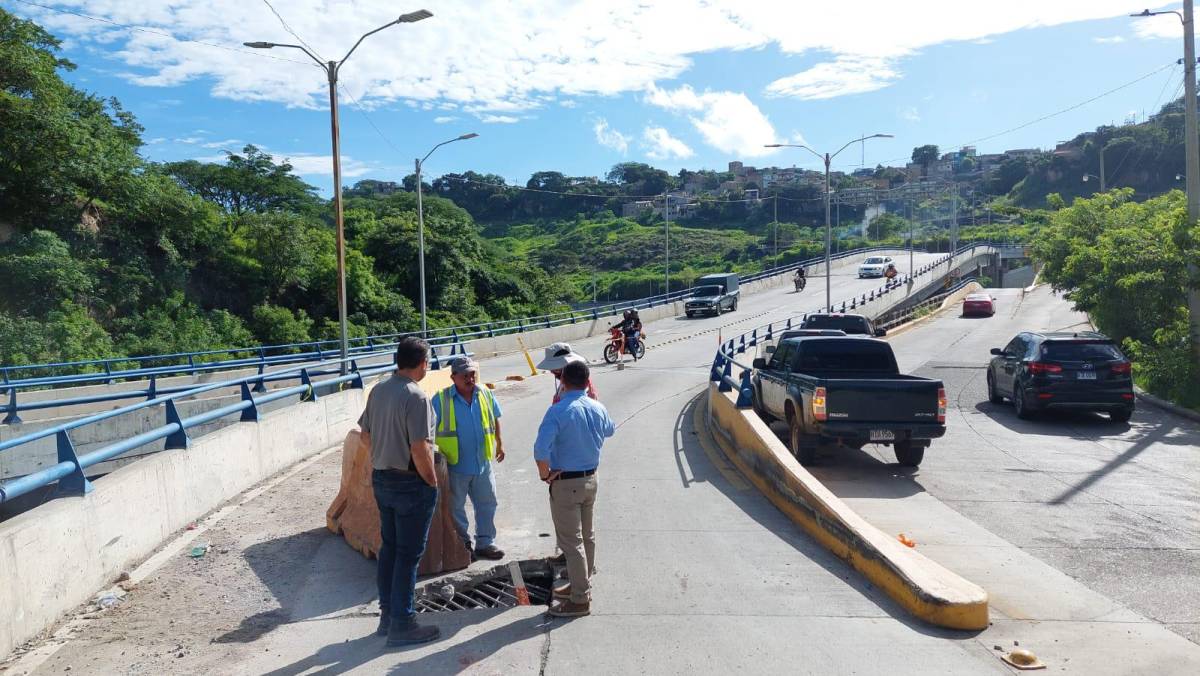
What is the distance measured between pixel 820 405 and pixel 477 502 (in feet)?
19.9

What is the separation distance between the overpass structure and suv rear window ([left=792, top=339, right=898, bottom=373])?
2386 mm

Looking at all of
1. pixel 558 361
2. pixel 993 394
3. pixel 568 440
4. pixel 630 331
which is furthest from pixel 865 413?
pixel 630 331

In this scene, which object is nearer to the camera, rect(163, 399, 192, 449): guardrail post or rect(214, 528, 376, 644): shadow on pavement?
rect(214, 528, 376, 644): shadow on pavement

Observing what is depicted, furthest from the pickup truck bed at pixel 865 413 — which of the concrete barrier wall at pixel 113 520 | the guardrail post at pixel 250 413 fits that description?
the guardrail post at pixel 250 413

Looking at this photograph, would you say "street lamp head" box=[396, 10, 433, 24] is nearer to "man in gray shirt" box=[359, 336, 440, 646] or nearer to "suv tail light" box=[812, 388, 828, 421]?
"suv tail light" box=[812, 388, 828, 421]

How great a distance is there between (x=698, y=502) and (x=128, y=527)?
537 cm

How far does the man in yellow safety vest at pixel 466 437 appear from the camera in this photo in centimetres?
701

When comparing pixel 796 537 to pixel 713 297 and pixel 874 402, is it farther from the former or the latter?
pixel 713 297

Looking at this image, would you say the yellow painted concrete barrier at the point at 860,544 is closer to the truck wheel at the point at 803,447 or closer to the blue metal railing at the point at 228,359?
the truck wheel at the point at 803,447

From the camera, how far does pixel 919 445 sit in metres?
12.4

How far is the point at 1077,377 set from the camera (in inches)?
668

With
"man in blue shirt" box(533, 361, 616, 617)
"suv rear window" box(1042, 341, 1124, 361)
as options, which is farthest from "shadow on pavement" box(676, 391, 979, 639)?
"suv rear window" box(1042, 341, 1124, 361)

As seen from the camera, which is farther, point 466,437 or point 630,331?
point 630,331

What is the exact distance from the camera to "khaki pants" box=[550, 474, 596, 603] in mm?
6012
